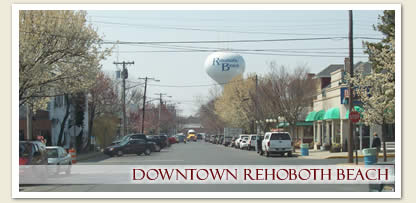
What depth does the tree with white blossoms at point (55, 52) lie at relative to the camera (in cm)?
2462

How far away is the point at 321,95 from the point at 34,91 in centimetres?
3078

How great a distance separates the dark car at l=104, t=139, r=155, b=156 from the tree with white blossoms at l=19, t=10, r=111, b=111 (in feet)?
51.2

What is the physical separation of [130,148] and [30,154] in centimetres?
2448

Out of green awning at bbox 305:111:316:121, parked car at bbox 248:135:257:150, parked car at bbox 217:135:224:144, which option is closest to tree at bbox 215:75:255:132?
parked car at bbox 217:135:224:144

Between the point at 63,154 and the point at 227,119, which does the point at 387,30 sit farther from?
the point at 227,119

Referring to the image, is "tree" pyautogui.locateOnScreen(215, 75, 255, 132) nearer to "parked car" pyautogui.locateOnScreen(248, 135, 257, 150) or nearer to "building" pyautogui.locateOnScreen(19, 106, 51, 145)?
"parked car" pyautogui.locateOnScreen(248, 135, 257, 150)

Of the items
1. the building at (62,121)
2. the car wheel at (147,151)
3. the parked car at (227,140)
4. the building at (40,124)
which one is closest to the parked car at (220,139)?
the parked car at (227,140)

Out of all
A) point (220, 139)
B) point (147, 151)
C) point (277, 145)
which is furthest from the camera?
point (220, 139)

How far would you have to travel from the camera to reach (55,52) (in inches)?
1017

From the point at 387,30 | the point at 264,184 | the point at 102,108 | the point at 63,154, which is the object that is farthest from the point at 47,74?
the point at 102,108

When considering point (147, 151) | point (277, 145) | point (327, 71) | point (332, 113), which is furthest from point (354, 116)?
point (327, 71)

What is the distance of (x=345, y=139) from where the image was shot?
43.8m

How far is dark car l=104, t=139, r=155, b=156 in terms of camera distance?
44.0m

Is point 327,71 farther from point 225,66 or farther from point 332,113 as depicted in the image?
point 225,66
